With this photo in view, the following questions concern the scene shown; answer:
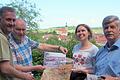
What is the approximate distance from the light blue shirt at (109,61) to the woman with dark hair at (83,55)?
0.72 ft

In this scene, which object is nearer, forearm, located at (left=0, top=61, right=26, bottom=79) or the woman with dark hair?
forearm, located at (left=0, top=61, right=26, bottom=79)

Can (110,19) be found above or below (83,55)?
above

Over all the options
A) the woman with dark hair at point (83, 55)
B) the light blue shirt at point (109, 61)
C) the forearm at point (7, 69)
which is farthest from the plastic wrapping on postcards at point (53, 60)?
the forearm at point (7, 69)

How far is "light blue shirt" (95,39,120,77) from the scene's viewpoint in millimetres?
4008

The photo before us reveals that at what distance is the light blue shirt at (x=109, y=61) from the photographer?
158 inches

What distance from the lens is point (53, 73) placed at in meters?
4.30

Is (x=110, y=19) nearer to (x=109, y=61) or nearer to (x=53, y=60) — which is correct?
(x=109, y=61)

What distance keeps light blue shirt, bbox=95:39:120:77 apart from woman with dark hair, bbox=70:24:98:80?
8.7 inches

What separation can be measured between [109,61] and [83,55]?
0.77 meters

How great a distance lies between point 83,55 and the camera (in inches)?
189

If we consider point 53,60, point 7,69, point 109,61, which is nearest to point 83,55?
point 53,60

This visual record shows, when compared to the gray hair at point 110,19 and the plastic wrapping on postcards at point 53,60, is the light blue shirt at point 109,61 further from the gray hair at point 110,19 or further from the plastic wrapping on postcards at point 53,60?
the plastic wrapping on postcards at point 53,60

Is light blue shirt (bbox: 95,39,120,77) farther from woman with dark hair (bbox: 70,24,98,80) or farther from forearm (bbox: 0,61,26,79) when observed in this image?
forearm (bbox: 0,61,26,79)

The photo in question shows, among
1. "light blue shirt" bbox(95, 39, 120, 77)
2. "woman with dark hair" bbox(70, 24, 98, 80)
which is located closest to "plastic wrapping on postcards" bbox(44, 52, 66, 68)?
"woman with dark hair" bbox(70, 24, 98, 80)
